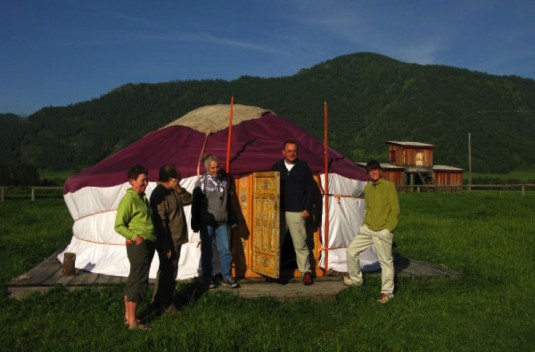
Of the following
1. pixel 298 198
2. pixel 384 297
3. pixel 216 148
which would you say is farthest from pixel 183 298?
pixel 216 148

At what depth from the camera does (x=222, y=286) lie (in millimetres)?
6352

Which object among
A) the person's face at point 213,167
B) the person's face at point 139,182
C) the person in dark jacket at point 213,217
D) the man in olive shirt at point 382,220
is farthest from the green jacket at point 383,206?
the person's face at point 139,182

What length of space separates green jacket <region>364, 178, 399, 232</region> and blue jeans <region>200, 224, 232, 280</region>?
1.82m

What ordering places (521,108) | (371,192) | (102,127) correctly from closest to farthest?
(371,192)
(521,108)
(102,127)

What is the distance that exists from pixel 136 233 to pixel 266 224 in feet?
7.32

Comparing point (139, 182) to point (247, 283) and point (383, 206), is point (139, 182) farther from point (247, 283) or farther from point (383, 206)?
point (383, 206)

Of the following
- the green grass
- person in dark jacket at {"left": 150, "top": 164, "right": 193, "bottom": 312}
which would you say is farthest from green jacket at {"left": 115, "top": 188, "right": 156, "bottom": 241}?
the green grass

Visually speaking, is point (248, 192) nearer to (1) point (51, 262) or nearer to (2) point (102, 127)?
(1) point (51, 262)

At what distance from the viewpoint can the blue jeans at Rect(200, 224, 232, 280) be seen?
6270 millimetres

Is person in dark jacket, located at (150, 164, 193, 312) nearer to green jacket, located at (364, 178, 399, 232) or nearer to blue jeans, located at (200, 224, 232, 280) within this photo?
blue jeans, located at (200, 224, 232, 280)

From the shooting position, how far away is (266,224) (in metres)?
6.56

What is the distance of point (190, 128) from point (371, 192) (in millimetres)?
3731

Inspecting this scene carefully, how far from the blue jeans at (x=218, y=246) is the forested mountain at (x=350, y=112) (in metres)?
68.5

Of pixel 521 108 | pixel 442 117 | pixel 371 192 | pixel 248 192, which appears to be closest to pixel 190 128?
pixel 248 192
